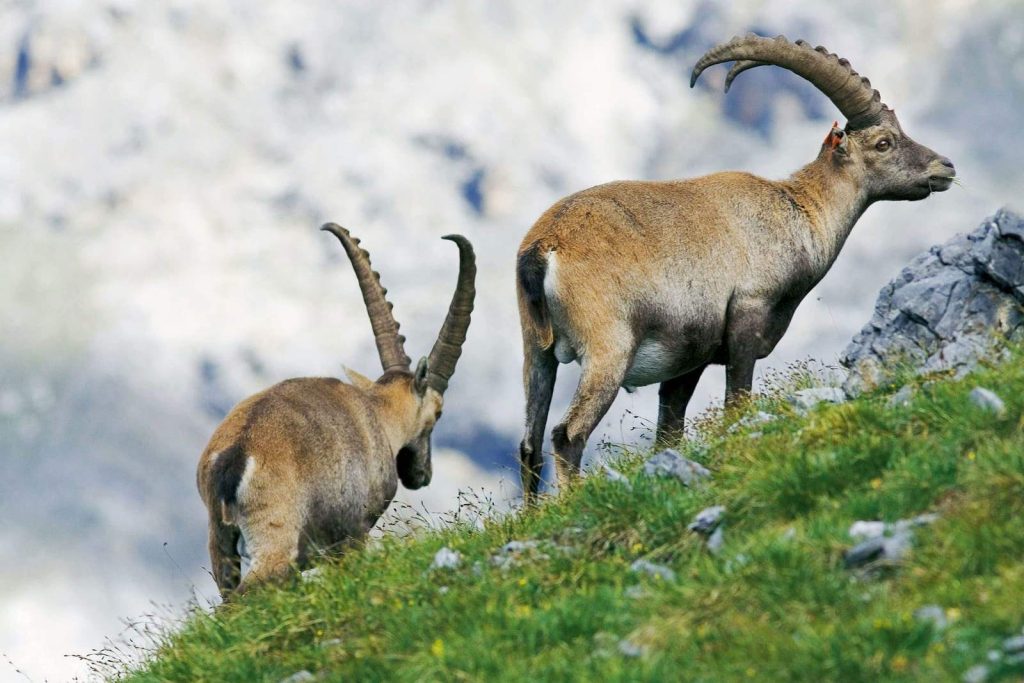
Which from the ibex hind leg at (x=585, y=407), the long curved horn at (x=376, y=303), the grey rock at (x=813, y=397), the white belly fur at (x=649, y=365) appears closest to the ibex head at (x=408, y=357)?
the long curved horn at (x=376, y=303)

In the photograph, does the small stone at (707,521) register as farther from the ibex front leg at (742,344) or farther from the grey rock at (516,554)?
the ibex front leg at (742,344)

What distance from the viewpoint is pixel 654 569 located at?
256 inches

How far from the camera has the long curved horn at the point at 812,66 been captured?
12.7 metres

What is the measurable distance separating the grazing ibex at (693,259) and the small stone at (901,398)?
9.10ft

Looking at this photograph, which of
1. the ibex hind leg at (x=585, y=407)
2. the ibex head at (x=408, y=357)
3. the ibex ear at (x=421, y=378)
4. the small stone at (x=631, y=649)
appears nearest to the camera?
the small stone at (x=631, y=649)

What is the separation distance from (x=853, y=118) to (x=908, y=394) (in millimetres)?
6016

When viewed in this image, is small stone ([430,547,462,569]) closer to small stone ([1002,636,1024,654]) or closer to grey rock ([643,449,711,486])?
grey rock ([643,449,711,486])

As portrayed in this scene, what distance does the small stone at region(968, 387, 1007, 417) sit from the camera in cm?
685

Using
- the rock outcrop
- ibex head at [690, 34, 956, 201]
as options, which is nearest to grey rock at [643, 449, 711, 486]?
the rock outcrop

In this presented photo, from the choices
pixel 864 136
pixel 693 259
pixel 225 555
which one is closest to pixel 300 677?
pixel 225 555

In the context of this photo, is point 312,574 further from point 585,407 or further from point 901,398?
point 901,398

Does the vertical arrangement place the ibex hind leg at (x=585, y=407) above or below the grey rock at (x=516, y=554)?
above

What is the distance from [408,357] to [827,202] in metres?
4.93

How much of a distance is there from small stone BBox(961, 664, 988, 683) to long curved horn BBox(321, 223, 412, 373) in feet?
24.7
